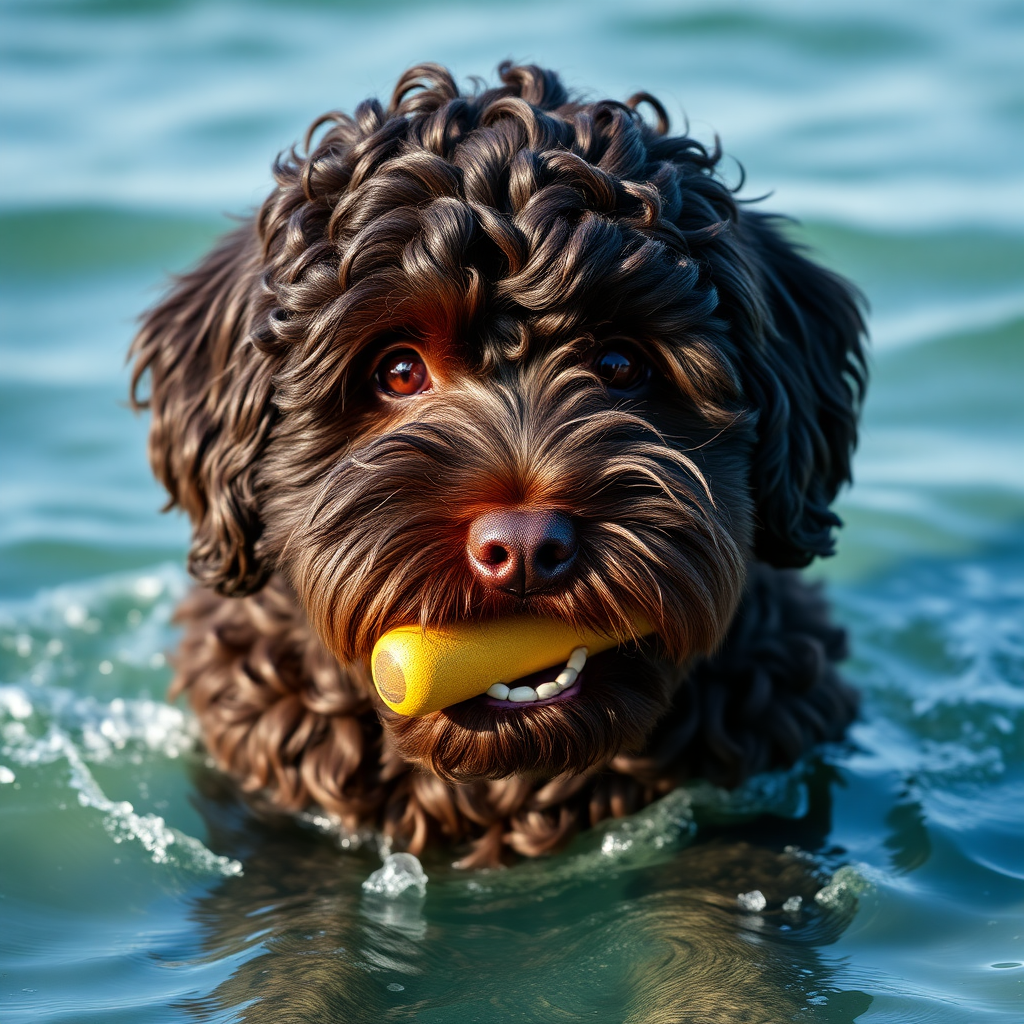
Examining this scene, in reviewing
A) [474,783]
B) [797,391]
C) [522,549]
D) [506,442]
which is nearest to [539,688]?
[522,549]

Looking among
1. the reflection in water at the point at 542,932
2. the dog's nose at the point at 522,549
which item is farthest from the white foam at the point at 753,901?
the dog's nose at the point at 522,549

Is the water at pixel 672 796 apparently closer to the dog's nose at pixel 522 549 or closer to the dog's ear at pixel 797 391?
the dog's ear at pixel 797 391

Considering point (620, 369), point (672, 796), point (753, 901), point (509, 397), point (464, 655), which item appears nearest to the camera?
point (464, 655)

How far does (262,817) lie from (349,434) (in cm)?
140

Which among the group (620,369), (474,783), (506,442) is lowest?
(474,783)

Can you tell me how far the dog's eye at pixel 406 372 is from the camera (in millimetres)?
3680

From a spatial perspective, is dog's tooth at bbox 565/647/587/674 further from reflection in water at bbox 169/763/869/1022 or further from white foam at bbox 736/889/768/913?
white foam at bbox 736/889/768/913

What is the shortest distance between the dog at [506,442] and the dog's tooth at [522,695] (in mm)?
12

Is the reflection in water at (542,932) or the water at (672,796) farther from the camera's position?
the water at (672,796)

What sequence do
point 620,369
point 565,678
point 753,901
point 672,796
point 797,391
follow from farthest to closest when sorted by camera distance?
1. point 672,796
2. point 797,391
3. point 753,901
4. point 620,369
5. point 565,678

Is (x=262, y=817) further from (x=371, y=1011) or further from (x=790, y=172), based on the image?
(x=790, y=172)

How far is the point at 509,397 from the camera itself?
3.53 metres

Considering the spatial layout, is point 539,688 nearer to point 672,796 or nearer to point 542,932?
point 542,932

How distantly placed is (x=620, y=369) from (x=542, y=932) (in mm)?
1433
